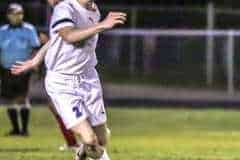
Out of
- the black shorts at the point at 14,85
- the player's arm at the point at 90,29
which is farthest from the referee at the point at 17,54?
the player's arm at the point at 90,29

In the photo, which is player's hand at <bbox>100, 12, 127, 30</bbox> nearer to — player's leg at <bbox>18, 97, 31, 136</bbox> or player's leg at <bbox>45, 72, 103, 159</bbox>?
player's leg at <bbox>45, 72, 103, 159</bbox>

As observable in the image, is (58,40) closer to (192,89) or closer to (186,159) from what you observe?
(186,159)

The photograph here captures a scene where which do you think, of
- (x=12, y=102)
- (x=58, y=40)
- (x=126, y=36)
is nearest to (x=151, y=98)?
(x=126, y=36)

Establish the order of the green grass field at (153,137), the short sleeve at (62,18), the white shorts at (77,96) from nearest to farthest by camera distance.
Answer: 1. the short sleeve at (62,18)
2. the white shorts at (77,96)
3. the green grass field at (153,137)

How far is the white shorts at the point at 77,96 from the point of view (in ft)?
35.3

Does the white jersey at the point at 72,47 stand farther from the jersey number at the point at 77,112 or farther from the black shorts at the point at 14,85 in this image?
the black shorts at the point at 14,85

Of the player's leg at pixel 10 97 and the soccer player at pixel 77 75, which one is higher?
the soccer player at pixel 77 75

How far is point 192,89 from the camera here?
101 ft

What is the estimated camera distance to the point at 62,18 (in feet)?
34.7

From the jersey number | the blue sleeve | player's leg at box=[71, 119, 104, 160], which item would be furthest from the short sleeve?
the blue sleeve

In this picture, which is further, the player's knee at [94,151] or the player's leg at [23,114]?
the player's leg at [23,114]

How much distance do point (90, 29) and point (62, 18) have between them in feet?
1.28

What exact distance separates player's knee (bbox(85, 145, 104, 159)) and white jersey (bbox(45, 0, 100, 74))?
768mm

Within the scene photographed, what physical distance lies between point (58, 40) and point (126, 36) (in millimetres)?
20753
